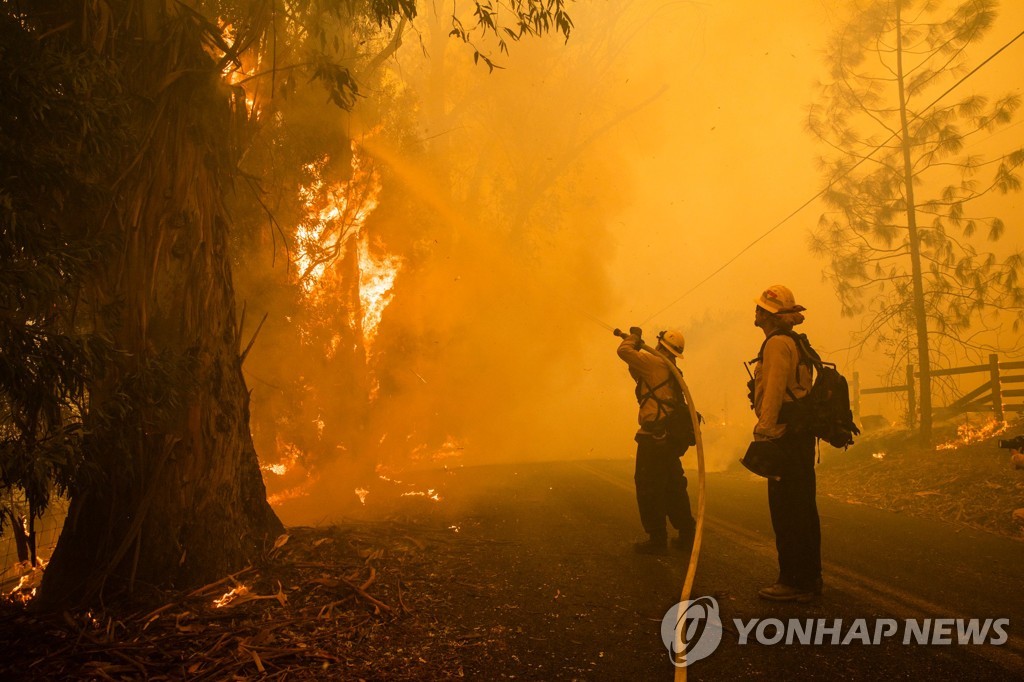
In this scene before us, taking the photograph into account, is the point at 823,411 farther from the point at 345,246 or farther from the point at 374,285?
the point at 374,285

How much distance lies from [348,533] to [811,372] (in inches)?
169

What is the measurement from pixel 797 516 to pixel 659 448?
1633 mm

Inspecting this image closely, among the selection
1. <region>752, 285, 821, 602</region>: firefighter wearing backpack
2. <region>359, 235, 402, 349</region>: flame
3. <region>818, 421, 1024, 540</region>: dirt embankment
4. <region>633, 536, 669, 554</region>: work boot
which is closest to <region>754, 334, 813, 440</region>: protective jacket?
<region>752, 285, 821, 602</region>: firefighter wearing backpack

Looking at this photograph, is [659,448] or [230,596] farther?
[659,448]

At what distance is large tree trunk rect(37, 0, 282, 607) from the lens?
477 cm

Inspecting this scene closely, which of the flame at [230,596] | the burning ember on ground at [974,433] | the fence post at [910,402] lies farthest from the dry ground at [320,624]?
the fence post at [910,402]

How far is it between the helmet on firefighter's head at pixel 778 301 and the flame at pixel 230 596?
436cm

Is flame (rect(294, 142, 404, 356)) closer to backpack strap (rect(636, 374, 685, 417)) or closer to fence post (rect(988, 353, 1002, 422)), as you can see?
backpack strap (rect(636, 374, 685, 417))

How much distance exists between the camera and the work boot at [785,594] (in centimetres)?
449

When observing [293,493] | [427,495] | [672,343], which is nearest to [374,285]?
[293,493]

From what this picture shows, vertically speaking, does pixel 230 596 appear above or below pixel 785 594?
above

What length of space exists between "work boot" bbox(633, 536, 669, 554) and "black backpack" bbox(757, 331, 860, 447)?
1.82 m

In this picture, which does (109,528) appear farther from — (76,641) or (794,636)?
(794,636)

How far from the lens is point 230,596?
4.72 metres
